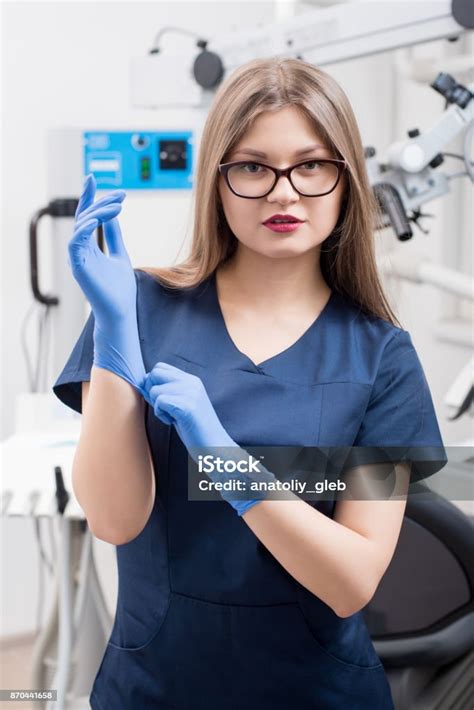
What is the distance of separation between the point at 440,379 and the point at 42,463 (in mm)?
1489

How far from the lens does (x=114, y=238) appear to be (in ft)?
2.63

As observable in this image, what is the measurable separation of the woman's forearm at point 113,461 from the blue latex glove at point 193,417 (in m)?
0.04

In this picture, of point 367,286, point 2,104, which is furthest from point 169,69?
point 367,286

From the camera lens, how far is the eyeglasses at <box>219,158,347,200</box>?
2.56ft

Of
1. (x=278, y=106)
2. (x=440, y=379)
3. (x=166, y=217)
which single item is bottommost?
(x=440, y=379)

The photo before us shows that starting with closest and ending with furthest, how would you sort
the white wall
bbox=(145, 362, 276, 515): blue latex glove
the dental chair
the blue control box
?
1. bbox=(145, 362, 276, 515): blue latex glove
2. the dental chair
3. the blue control box
4. the white wall

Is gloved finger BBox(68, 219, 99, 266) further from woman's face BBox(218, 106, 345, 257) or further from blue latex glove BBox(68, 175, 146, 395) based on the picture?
woman's face BBox(218, 106, 345, 257)

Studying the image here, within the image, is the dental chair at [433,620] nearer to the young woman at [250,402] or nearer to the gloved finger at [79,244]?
the young woman at [250,402]

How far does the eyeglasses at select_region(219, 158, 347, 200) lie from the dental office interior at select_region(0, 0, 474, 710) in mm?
175

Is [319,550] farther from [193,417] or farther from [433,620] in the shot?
[433,620]

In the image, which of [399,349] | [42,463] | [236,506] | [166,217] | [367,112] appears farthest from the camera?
[367,112]

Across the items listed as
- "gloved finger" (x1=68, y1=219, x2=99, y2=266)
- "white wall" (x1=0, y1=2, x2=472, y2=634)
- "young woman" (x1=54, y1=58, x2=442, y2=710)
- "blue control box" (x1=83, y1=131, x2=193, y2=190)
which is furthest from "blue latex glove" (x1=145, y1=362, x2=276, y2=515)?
"white wall" (x1=0, y1=2, x2=472, y2=634)

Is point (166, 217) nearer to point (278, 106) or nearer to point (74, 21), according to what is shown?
point (74, 21)

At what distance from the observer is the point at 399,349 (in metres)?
0.87
